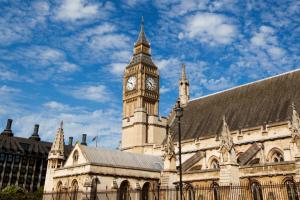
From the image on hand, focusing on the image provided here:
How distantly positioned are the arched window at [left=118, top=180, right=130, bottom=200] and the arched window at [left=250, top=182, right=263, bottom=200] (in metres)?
12.2

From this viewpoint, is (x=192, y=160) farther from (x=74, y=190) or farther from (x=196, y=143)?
(x=74, y=190)

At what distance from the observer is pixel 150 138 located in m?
47.5

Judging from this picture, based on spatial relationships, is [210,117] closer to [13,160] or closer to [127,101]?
[127,101]

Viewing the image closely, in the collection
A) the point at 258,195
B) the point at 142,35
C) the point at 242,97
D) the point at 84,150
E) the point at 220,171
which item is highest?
the point at 142,35

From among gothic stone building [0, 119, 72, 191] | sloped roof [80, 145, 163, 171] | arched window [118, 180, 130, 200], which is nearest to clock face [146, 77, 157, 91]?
sloped roof [80, 145, 163, 171]

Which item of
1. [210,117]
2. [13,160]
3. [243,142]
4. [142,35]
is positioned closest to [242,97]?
[210,117]

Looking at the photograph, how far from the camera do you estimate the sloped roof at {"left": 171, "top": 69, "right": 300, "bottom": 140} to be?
3388 cm

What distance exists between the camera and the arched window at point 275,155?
99.5 ft

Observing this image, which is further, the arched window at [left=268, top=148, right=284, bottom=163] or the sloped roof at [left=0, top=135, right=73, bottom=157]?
the sloped roof at [left=0, top=135, right=73, bottom=157]

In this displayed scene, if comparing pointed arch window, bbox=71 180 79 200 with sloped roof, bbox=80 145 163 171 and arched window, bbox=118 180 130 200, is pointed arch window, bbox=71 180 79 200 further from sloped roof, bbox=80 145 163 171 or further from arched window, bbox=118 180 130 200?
arched window, bbox=118 180 130 200

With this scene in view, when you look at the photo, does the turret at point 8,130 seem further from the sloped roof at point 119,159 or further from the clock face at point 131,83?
the sloped roof at point 119,159

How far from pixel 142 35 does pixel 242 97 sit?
22909 mm

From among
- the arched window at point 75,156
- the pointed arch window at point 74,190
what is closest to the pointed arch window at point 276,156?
the pointed arch window at point 74,190

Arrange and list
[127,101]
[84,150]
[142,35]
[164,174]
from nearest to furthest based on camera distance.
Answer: [164,174] < [84,150] < [127,101] < [142,35]
